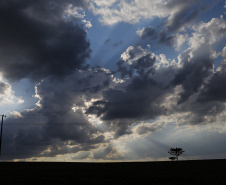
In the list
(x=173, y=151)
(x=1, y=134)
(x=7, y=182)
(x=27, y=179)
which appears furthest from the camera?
(x=173, y=151)

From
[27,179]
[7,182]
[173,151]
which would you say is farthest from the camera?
[173,151]

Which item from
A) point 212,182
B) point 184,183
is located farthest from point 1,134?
point 212,182

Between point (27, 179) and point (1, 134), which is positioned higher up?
point (1, 134)

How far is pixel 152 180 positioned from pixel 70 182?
12205 millimetres

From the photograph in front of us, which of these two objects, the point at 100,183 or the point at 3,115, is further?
the point at 3,115

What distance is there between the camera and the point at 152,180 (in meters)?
35.8

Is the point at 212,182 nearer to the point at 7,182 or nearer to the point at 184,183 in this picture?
the point at 184,183

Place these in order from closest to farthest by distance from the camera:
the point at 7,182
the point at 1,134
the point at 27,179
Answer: the point at 7,182
the point at 27,179
the point at 1,134

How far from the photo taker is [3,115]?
189ft

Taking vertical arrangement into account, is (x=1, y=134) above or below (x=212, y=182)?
above

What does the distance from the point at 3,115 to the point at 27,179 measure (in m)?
28.7

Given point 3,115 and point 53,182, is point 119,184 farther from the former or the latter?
point 3,115

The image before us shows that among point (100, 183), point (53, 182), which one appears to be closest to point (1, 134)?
point (53, 182)

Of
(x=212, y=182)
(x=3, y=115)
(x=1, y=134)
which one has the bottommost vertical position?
(x=212, y=182)
